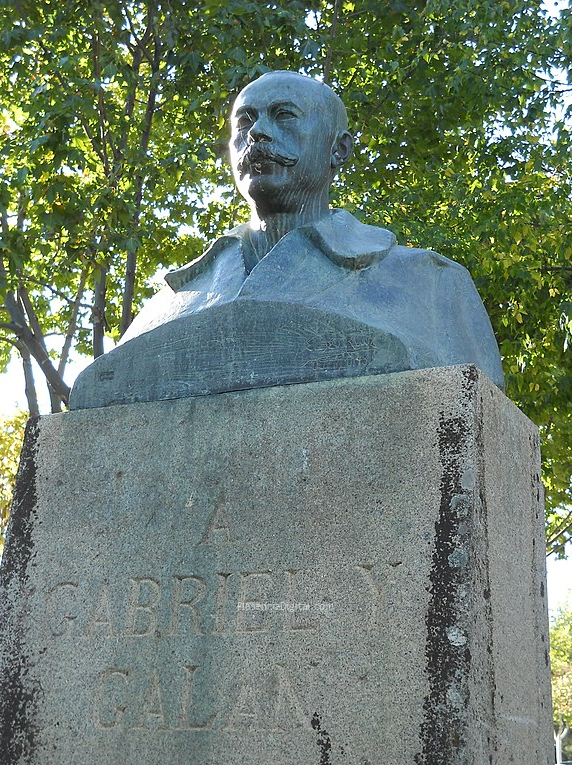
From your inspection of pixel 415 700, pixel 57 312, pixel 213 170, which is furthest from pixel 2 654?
pixel 57 312

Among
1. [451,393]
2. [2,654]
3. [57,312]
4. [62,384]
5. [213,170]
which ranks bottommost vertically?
[2,654]

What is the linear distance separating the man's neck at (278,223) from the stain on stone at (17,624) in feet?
3.27

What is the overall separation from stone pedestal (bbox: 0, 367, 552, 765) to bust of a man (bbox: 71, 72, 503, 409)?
0.13 meters

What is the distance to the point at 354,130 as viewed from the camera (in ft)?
33.9

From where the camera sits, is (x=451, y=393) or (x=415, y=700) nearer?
(x=415, y=700)

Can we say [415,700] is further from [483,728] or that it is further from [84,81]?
[84,81]

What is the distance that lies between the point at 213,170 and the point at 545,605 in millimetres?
8343

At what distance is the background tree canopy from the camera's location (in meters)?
9.50

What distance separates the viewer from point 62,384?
983 cm

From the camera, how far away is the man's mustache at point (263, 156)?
12.4 feet

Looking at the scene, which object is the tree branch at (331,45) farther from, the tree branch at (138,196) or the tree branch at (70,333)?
the tree branch at (70,333)

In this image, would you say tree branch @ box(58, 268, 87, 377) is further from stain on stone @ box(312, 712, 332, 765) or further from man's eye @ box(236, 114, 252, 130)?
stain on stone @ box(312, 712, 332, 765)

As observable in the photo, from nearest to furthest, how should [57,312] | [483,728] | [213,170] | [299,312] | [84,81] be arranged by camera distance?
[483,728] → [299,312] → [84,81] → [213,170] → [57,312]

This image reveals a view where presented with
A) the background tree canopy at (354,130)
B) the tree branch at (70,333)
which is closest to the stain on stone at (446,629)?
the background tree canopy at (354,130)
